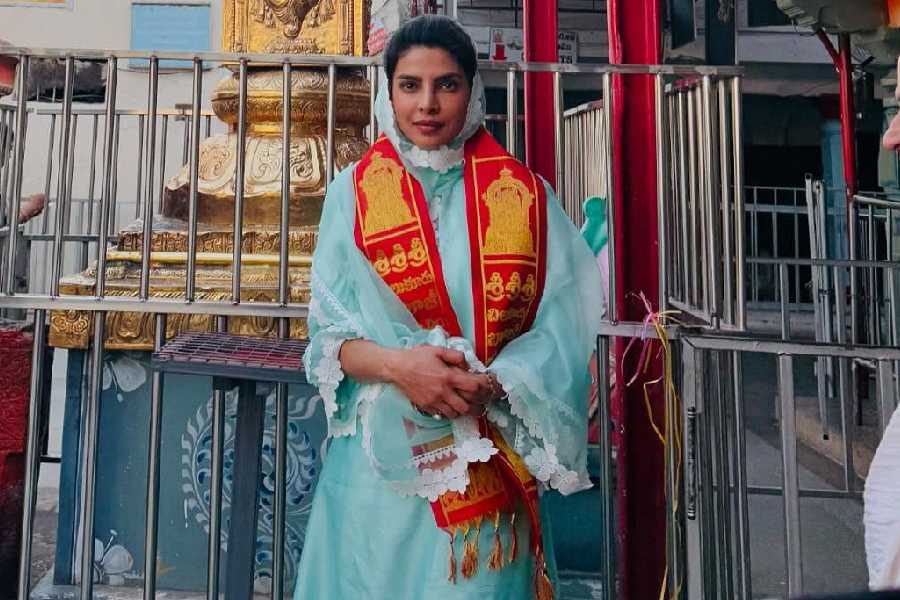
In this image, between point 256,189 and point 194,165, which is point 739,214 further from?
point 256,189

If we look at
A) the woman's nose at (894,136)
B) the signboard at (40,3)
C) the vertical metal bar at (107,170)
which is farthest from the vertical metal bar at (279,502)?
the signboard at (40,3)

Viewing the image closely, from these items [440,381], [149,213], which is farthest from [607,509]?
[149,213]

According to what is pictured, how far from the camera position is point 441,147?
1.81 meters

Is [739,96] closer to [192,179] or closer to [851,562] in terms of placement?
[192,179]

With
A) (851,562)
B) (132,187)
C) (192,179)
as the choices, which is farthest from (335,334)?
(132,187)

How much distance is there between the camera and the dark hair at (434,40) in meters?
1.77

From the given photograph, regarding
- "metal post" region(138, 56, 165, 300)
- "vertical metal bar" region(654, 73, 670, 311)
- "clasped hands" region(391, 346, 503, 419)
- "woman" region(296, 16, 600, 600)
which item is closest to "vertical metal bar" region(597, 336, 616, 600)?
"vertical metal bar" region(654, 73, 670, 311)

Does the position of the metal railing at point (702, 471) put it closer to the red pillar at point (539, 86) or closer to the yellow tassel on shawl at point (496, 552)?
the yellow tassel on shawl at point (496, 552)

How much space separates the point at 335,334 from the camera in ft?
5.71

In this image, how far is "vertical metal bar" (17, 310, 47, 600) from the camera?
2414mm

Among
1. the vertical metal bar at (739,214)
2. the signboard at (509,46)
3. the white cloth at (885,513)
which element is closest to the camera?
the white cloth at (885,513)

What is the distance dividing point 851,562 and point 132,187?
10161 millimetres

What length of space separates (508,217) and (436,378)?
1.22ft

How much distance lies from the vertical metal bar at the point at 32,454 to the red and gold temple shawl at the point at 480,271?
1179 mm
